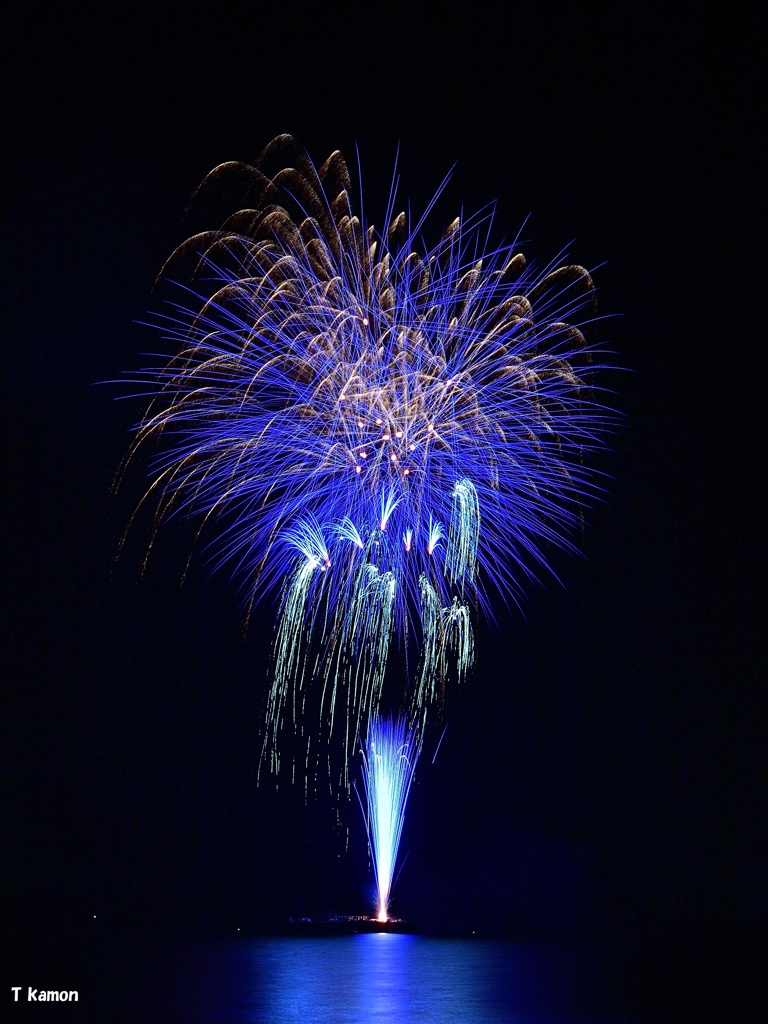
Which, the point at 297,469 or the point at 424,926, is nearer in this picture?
the point at 297,469

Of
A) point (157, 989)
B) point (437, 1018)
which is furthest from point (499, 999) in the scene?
point (157, 989)

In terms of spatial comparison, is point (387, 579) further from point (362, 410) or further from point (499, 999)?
point (499, 999)

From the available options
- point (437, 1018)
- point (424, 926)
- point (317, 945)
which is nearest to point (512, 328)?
point (437, 1018)

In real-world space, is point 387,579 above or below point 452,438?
below

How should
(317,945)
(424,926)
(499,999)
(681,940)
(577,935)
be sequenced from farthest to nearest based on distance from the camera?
(424,926) → (577,935) → (681,940) → (317,945) → (499,999)

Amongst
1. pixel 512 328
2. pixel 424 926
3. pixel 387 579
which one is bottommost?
pixel 424 926

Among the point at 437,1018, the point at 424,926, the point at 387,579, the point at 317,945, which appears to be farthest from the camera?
the point at 424,926

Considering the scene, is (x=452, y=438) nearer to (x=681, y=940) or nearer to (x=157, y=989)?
(x=157, y=989)
